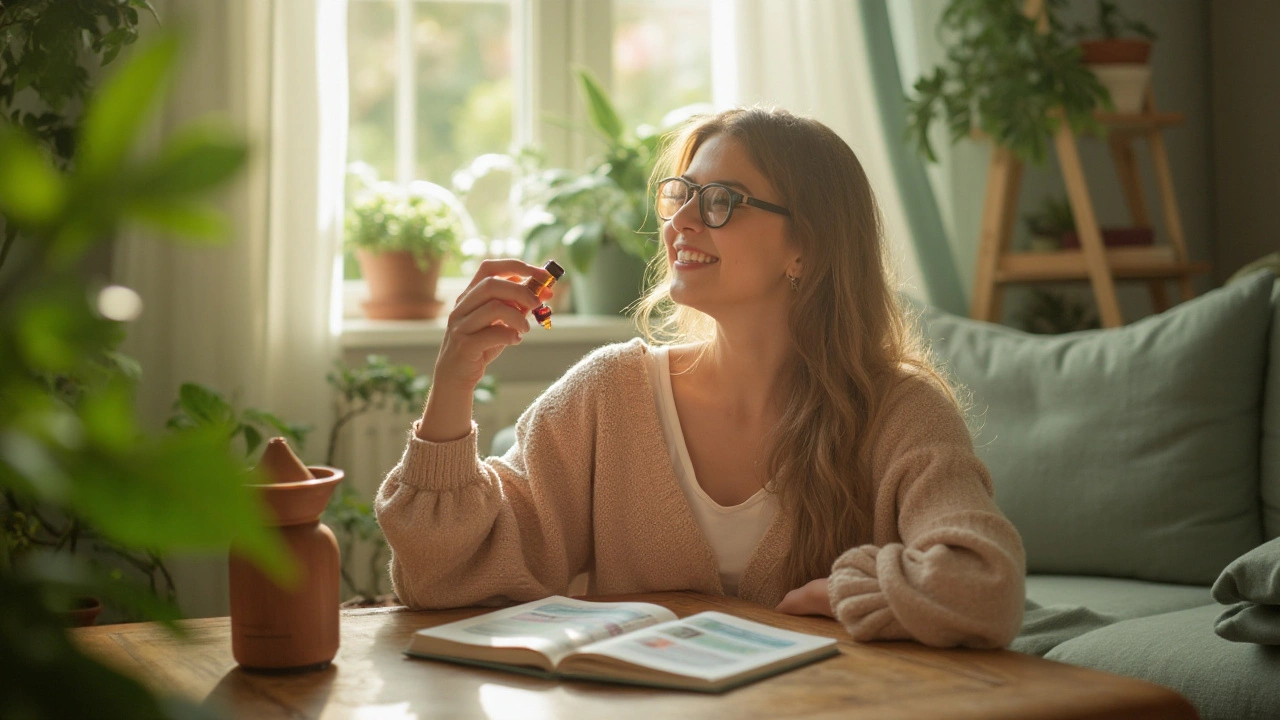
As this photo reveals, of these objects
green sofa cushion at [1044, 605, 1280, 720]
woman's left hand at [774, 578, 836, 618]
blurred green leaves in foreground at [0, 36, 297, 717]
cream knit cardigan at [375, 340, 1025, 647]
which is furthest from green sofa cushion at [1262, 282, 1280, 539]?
blurred green leaves in foreground at [0, 36, 297, 717]

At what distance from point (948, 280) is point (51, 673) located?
3024mm

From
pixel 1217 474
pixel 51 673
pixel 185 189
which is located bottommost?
pixel 1217 474

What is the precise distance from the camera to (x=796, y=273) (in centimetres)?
170

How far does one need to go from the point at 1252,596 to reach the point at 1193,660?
151mm

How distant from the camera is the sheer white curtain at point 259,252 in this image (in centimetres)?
257

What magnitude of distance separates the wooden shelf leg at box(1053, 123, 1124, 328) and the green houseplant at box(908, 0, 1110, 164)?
7 centimetres

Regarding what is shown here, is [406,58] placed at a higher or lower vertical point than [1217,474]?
higher

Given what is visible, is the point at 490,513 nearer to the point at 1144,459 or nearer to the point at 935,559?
the point at 935,559

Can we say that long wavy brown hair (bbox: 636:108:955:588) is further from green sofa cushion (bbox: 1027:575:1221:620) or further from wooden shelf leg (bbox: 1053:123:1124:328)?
wooden shelf leg (bbox: 1053:123:1124:328)

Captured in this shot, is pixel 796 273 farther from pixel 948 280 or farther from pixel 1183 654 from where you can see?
pixel 948 280

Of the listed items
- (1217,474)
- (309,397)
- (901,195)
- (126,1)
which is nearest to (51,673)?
(126,1)

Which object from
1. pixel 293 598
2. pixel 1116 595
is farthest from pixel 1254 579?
pixel 293 598

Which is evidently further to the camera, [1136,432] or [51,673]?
[1136,432]

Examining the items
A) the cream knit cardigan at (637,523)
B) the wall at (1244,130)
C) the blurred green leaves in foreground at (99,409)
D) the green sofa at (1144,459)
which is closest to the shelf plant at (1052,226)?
the wall at (1244,130)
